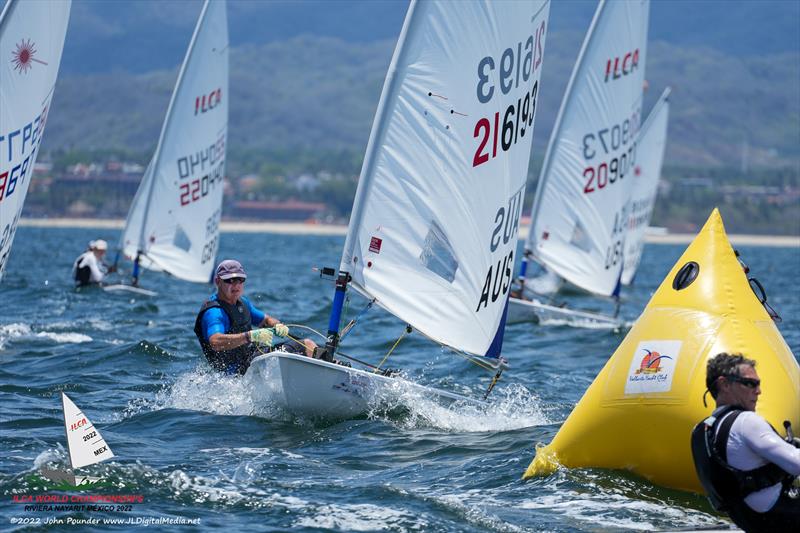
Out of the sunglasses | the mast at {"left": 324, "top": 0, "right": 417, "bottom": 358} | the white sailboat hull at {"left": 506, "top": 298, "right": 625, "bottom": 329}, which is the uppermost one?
the mast at {"left": 324, "top": 0, "right": 417, "bottom": 358}

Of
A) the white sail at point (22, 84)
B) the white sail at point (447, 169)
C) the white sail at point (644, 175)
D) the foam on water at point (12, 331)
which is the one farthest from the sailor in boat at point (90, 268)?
the white sail at point (644, 175)

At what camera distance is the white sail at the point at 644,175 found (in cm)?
2850

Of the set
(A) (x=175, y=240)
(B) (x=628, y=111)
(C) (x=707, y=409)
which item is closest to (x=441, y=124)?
(C) (x=707, y=409)

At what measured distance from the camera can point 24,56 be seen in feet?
34.5

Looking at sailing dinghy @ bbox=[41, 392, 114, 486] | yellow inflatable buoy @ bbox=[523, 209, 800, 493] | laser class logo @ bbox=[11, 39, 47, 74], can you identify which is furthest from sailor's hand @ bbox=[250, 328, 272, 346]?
laser class logo @ bbox=[11, 39, 47, 74]

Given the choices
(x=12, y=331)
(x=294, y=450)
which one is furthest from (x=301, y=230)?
(x=294, y=450)

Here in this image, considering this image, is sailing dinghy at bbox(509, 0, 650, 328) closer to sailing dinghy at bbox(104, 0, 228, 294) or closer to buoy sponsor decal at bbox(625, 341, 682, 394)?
sailing dinghy at bbox(104, 0, 228, 294)

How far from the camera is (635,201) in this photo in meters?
28.5

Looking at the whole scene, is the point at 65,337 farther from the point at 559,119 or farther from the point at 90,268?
the point at 559,119

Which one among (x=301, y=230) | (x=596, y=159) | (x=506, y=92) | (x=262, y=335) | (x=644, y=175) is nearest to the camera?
(x=262, y=335)

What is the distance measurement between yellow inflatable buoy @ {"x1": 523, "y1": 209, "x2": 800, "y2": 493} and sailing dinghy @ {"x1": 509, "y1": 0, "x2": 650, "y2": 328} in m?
10.7

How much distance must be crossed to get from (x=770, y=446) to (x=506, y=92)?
192 inches

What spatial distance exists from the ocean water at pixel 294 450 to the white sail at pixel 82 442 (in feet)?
0.30

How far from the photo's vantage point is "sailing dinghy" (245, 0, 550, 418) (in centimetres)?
932
